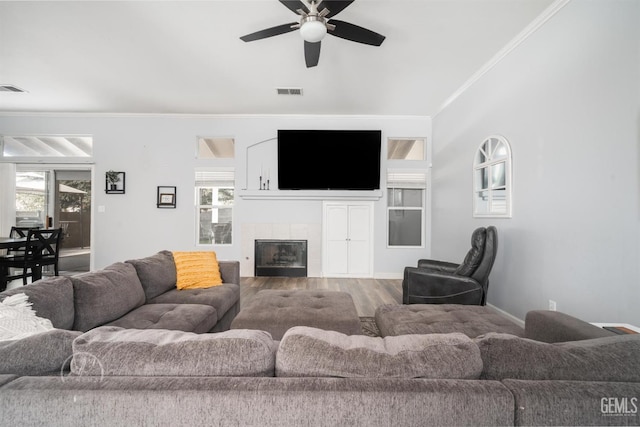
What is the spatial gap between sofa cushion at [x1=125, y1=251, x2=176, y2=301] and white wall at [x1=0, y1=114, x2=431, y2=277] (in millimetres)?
2475

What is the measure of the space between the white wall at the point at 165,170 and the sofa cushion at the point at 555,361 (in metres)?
4.38

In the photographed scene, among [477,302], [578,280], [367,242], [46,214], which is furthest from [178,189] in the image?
[578,280]

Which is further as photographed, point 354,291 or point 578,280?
point 354,291

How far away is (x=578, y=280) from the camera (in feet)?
7.32

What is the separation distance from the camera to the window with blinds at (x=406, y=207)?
5.28 meters

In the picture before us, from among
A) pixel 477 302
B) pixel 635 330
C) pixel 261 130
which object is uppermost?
pixel 261 130

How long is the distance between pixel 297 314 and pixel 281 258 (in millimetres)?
3218

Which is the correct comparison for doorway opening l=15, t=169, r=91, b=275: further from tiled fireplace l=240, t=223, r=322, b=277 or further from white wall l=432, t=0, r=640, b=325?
white wall l=432, t=0, r=640, b=325

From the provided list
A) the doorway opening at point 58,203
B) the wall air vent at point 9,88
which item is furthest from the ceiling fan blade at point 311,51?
the doorway opening at point 58,203

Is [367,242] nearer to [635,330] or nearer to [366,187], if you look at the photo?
[366,187]

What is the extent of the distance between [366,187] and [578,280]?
322 cm

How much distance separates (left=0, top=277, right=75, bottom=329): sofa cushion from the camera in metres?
1.51

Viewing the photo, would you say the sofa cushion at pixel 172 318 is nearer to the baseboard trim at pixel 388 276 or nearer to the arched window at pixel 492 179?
the arched window at pixel 492 179

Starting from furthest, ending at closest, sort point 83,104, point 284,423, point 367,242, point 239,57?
point 367,242, point 83,104, point 239,57, point 284,423
